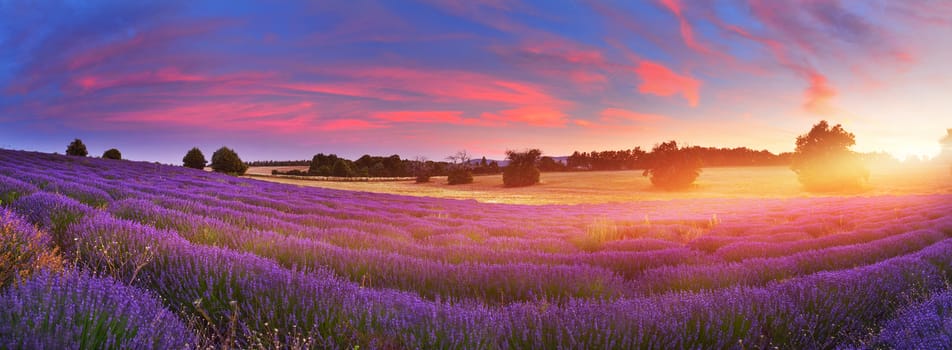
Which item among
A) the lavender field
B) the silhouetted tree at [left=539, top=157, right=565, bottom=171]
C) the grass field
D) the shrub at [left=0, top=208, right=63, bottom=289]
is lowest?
the grass field

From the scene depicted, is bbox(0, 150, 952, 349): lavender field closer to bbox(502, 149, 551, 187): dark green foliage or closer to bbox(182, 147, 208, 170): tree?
bbox(182, 147, 208, 170): tree

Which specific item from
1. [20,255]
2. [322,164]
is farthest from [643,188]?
[20,255]

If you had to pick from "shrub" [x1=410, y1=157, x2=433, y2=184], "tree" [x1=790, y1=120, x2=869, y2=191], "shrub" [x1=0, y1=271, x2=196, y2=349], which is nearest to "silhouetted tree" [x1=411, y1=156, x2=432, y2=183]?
"shrub" [x1=410, y1=157, x2=433, y2=184]

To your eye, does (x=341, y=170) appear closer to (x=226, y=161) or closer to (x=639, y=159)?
(x=226, y=161)

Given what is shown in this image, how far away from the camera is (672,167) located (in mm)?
55125

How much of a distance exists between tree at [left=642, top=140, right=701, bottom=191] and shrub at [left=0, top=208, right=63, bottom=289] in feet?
185

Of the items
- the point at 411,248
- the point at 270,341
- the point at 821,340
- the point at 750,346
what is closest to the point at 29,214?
the point at 411,248

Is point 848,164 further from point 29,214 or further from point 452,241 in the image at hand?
point 29,214

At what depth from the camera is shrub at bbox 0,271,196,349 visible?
153 cm

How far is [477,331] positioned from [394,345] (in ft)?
1.30

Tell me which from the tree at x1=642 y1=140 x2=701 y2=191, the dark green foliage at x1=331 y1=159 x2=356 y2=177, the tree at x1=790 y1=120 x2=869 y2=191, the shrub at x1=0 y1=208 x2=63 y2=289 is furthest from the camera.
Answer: the dark green foliage at x1=331 y1=159 x2=356 y2=177

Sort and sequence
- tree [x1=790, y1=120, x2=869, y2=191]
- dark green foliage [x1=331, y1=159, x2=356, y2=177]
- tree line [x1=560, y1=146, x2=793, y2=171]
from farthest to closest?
tree line [x1=560, y1=146, x2=793, y2=171] → dark green foliage [x1=331, y1=159, x2=356, y2=177] → tree [x1=790, y1=120, x2=869, y2=191]

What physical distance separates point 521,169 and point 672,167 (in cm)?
1957

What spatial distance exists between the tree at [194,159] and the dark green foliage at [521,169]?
37.9 metres
